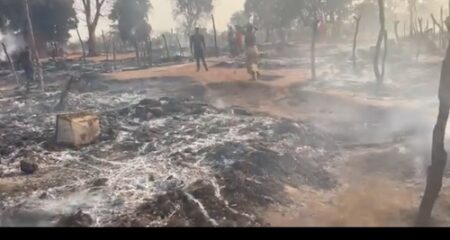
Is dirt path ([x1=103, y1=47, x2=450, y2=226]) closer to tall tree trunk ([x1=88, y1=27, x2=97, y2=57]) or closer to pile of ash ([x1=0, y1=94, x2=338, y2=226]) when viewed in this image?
pile of ash ([x1=0, y1=94, x2=338, y2=226])

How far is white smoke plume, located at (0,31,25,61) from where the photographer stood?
29.0m

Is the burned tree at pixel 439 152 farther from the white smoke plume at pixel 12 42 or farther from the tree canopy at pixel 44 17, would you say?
the tree canopy at pixel 44 17

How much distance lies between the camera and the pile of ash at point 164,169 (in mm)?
6582

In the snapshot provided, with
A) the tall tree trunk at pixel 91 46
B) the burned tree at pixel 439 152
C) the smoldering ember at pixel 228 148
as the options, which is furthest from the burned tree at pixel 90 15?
the burned tree at pixel 439 152

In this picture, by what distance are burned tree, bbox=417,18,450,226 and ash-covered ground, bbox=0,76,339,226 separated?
6.69 ft

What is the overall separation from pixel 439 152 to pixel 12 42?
29.2 metres

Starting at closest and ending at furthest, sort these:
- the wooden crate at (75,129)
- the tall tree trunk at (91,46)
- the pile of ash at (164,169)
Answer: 1. the pile of ash at (164,169)
2. the wooden crate at (75,129)
3. the tall tree trunk at (91,46)

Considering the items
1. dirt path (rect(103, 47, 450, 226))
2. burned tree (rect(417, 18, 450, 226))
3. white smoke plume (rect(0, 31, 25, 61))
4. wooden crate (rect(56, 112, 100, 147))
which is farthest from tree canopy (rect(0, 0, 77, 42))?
burned tree (rect(417, 18, 450, 226))

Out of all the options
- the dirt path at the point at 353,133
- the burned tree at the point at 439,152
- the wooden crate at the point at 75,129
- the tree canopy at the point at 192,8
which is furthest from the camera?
the tree canopy at the point at 192,8

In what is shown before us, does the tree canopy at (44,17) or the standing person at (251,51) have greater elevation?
the tree canopy at (44,17)

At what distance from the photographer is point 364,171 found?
905 centimetres

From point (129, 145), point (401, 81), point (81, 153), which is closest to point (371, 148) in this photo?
point (129, 145)

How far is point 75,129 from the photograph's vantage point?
33.1 ft

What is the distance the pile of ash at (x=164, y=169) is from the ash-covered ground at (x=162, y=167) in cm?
2
